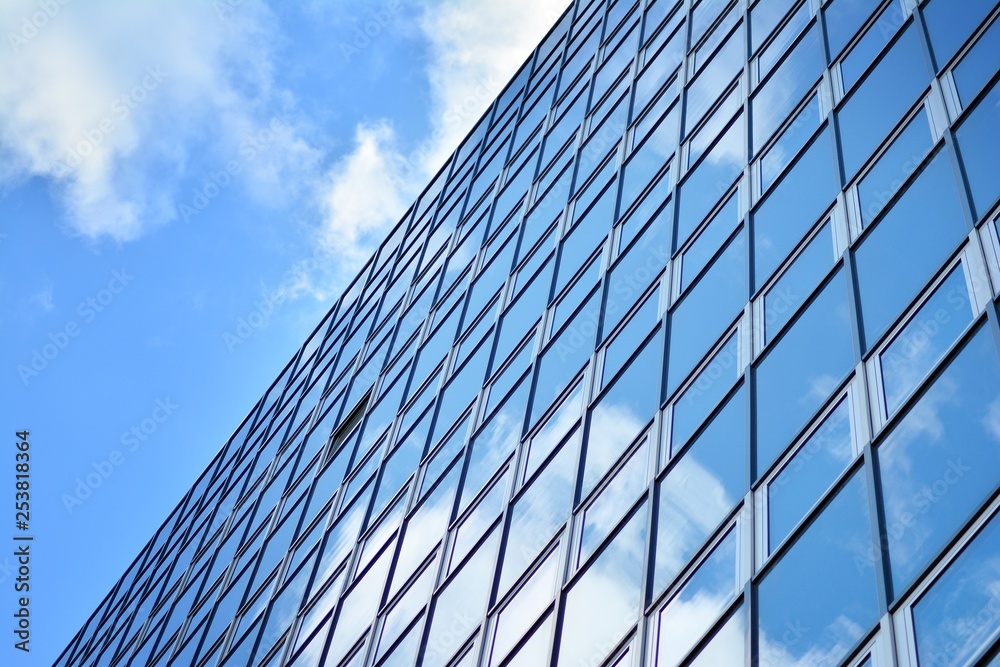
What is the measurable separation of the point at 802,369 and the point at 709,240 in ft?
13.9

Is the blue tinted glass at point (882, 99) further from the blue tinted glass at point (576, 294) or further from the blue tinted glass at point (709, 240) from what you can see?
the blue tinted glass at point (576, 294)

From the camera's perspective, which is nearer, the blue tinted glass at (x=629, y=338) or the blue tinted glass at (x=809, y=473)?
the blue tinted glass at (x=809, y=473)

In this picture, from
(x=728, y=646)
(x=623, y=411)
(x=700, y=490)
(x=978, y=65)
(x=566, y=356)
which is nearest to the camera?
(x=728, y=646)

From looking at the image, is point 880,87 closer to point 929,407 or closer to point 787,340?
point 787,340

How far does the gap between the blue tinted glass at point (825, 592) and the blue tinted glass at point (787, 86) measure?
24.5 feet

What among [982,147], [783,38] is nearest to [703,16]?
[783,38]

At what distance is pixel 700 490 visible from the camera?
10.6m

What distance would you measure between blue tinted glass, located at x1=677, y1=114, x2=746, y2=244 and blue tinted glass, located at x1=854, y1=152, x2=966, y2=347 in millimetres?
4369

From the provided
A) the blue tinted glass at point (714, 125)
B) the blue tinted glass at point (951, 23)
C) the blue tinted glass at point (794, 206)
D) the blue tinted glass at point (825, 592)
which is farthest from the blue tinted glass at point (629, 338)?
the blue tinted glass at point (825, 592)

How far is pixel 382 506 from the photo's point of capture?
18.8m

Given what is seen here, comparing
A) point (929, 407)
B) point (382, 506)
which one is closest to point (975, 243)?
point (929, 407)

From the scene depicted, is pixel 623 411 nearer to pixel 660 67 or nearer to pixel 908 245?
→ pixel 908 245

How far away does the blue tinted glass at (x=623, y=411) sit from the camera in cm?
1270

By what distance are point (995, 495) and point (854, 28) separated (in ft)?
28.5
